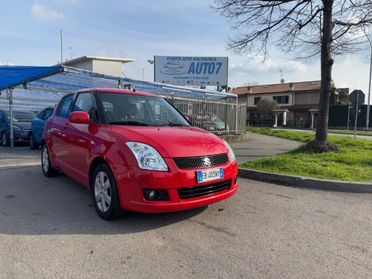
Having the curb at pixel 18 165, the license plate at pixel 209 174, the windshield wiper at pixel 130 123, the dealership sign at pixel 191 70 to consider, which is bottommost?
the curb at pixel 18 165

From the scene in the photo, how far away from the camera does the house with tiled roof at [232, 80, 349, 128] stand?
49.9 meters

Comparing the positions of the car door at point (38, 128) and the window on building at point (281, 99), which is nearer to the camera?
the car door at point (38, 128)

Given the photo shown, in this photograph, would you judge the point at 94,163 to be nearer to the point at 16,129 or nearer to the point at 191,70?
the point at 16,129

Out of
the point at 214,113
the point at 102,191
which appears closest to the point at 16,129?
the point at 214,113

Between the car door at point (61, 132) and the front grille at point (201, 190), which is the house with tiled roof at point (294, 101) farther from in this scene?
the front grille at point (201, 190)

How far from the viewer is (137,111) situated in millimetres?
5137

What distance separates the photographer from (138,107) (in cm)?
522

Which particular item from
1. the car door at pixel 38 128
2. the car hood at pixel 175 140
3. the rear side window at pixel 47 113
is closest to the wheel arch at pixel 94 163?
the car hood at pixel 175 140

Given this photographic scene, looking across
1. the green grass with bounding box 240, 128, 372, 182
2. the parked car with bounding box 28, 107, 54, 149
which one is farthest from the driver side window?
the parked car with bounding box 28, 107, 54, 149

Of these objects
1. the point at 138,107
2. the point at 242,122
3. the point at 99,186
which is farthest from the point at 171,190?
the point at 242,122

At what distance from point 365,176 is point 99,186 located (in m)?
5.47

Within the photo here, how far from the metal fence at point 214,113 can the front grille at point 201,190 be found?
7.98 meters

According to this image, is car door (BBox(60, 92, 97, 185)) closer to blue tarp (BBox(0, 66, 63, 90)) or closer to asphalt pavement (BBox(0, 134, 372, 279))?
asphalt pavement (BBox(0, 134, 372, 279))

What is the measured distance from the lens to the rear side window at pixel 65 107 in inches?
237
